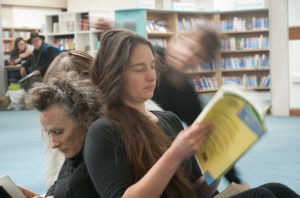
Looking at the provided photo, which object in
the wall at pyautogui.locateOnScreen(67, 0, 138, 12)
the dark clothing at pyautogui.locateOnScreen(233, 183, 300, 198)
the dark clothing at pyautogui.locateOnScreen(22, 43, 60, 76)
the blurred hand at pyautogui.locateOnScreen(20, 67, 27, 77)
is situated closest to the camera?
the dark clothing at pyautogui.locateOnScreen(233, 183, 300, 198)

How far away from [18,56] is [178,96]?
992 centimetres

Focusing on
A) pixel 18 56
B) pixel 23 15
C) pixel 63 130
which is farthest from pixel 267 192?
pixel 23 15

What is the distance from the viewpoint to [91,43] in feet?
34.1

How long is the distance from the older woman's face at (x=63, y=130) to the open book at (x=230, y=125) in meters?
0.50

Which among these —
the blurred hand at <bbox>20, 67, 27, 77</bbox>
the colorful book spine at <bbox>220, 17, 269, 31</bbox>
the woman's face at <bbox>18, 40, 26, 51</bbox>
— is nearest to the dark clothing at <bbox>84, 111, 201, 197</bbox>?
the colorful book spine at <bbox>220, 17, 269, 31</bbox>

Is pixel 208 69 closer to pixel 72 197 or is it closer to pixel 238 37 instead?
pixel 238 37

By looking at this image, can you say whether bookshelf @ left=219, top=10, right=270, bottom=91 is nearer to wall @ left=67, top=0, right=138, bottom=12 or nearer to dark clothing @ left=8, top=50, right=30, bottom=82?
wall @ left=67, top=0, right=138, bottom=12

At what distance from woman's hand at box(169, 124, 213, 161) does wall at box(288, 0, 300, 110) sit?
711 centimetres

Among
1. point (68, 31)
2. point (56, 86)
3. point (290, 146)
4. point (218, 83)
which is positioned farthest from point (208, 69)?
point (56, 86)

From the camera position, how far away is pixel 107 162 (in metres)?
1.35

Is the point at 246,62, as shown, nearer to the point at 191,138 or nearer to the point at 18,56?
the point at 18,56

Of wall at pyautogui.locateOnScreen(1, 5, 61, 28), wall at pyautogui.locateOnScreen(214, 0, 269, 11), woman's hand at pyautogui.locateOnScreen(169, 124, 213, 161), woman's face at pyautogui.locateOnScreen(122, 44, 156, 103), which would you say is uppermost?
wall at pyautogui.locateOnScreen(1, 5, 61, 28)

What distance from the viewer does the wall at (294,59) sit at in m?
7.84

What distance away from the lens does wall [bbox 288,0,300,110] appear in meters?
7.84
